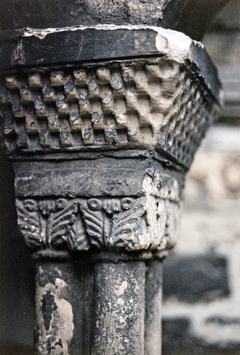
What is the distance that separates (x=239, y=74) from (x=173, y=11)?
4.10ft

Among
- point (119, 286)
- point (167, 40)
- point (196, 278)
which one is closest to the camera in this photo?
point (167, 40)

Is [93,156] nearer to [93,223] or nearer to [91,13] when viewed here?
[93,223]

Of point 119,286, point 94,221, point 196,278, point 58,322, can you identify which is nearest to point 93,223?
point 94,221

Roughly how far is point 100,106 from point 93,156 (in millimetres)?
145

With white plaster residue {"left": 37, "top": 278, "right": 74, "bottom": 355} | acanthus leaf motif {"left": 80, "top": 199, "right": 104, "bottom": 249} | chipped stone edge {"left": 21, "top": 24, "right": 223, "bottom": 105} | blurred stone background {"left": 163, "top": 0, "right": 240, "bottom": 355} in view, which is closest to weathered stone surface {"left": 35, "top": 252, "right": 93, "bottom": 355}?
white plaster residue {"left": 37, "top": 278, "right": 74, "bottom": 355}

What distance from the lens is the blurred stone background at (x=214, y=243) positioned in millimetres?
2209

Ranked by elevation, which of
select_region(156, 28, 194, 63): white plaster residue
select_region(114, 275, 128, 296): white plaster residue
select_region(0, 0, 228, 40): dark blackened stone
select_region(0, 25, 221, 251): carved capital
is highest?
select_region(0, 0, 228, 40): dark blackened stone

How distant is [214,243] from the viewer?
2.31 m

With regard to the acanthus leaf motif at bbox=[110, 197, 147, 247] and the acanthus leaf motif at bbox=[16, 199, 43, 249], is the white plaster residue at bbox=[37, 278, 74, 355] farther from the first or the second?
the acanthus leaf motif at bbox=[110, 197, 147, 247]

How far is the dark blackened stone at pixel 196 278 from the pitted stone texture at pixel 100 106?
1210 millimetres

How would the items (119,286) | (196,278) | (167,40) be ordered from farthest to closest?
(196,278)
(119,286)
(167,40)

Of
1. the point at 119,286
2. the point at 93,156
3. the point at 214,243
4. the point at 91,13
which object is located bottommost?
the point at 119,286

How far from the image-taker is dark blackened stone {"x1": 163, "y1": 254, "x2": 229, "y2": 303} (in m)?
2.27

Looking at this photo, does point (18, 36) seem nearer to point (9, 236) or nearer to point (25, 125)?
point (25, 125)
